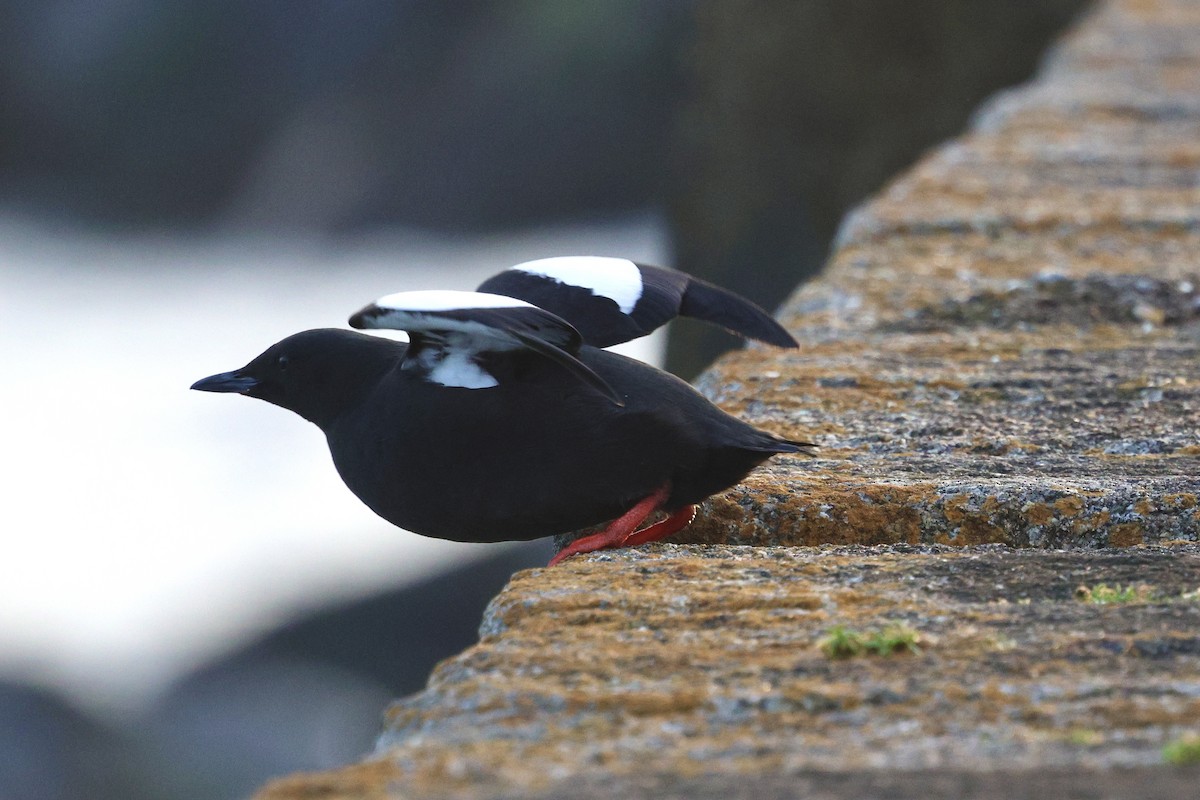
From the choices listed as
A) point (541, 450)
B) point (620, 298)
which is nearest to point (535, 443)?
point (541, 450)

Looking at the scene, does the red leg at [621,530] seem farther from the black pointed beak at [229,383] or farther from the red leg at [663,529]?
the black pointed beak at [229,383]

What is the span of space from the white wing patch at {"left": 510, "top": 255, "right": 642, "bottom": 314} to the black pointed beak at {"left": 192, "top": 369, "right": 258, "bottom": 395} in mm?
633

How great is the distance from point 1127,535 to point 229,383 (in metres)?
1.84

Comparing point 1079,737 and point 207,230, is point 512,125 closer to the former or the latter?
point 207,230

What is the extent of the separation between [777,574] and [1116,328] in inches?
67.0

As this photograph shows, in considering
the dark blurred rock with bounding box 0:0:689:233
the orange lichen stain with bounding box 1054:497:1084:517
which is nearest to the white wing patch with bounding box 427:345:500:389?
the orange lichen stain with bounding box 1054:497:1084:517

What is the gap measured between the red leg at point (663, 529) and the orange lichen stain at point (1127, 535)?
712 mm

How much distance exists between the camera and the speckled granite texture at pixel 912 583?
4.77 ft

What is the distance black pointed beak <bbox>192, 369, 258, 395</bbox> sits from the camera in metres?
2.96

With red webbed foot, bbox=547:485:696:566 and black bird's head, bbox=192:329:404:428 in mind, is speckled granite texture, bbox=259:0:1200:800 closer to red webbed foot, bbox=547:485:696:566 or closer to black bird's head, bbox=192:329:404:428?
red webbed foot, bbox=547:485:696:566

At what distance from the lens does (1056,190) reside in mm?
4594

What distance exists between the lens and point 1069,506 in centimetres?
229

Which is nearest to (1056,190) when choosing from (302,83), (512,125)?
(512,125)

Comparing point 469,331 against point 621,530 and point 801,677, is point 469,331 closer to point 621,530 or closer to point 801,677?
point 621,530
